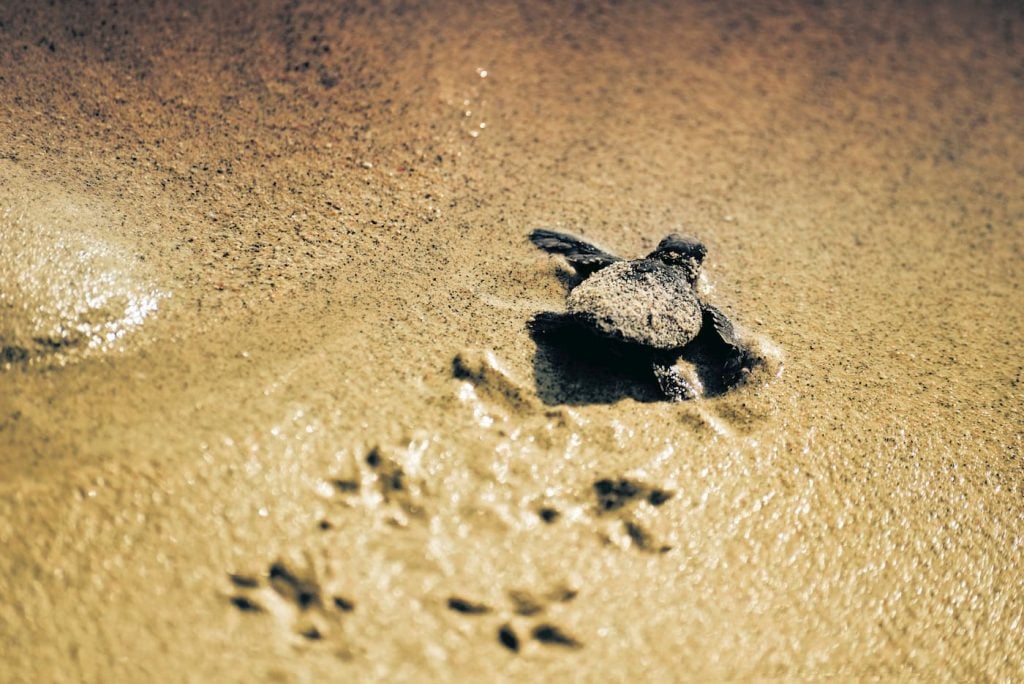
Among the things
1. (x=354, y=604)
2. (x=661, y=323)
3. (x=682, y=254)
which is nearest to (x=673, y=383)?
(x=661, y=323)

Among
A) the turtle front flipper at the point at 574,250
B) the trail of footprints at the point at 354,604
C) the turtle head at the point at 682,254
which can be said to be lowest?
the trail of footprints at the point at 354,604

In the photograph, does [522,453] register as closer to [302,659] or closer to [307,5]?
[302,659]

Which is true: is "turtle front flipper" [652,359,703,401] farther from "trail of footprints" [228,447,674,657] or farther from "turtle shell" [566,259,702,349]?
"trail of footprints" [228,447,674,657]

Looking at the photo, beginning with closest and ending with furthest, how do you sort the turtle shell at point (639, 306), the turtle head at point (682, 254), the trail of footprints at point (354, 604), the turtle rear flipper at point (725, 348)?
the trail of footprints at point (354, 604)
the turtle shell at point (639, 306)
the turtle rear flipper at point (725, 348)
the turtle head at point (682, 254)

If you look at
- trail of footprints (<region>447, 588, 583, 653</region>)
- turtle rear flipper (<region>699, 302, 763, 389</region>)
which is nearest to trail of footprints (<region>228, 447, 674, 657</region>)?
trail of footprints (<region>447, 588, 583, 653</region>)

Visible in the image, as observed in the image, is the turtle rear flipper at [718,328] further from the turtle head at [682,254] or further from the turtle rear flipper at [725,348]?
the turtle head at [682,254]

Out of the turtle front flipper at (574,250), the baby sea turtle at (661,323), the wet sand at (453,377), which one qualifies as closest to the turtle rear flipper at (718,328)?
the baby sea turtle at (661,323)
